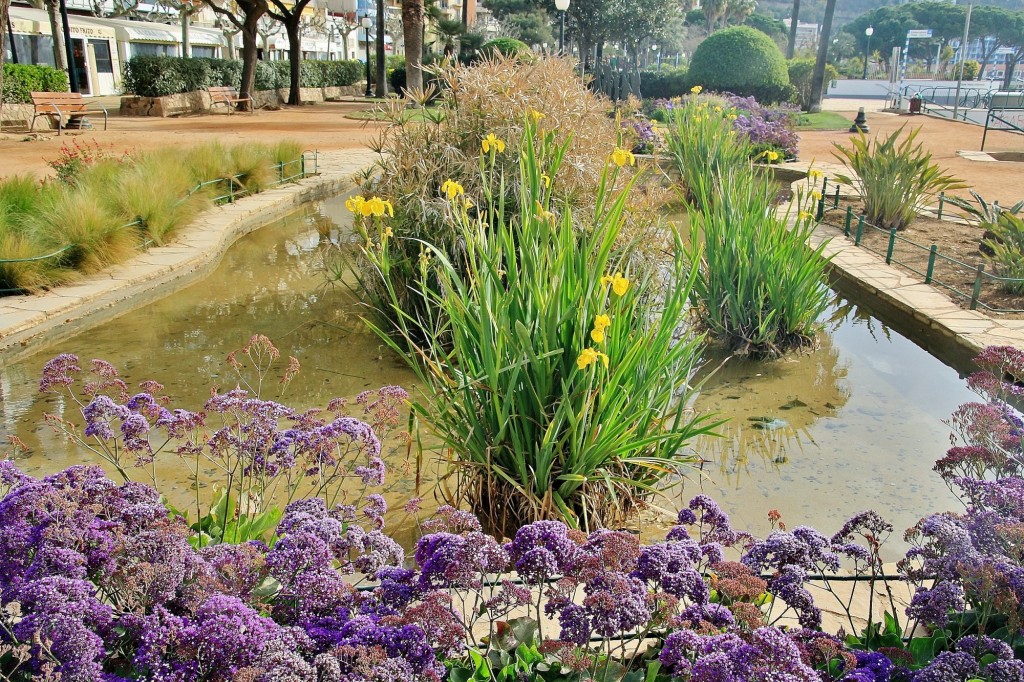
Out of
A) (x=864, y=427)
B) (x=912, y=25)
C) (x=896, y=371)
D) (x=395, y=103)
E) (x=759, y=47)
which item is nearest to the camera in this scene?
(x=864, y=427)

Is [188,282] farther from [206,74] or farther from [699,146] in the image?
[206,74]

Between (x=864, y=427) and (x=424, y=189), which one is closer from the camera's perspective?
(x=864, y=427)

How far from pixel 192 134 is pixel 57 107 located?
238cm

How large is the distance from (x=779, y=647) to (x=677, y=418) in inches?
66.6

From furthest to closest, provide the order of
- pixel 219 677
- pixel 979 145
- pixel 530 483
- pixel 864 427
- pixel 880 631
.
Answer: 1. pixel 979 145
2. pixel 864 427
3. pixel 530 483
4. pixel 880 631
5. pixel 219 677

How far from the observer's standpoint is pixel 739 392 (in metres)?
4.62

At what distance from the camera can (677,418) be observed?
10.3 feet

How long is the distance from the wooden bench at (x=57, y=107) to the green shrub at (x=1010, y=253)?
50.3ft

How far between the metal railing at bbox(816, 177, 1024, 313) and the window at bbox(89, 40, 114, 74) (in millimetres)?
31052

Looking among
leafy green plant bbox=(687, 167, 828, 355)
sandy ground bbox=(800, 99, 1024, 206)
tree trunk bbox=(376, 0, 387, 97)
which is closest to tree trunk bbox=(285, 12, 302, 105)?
tree trunk bbox=(376, 0, 387, 97)

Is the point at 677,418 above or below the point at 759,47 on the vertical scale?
below

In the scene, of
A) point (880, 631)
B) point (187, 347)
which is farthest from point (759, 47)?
point (880, 631)

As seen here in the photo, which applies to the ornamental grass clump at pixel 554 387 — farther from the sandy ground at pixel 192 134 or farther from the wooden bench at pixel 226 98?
the wooden bench at pixel 226 98

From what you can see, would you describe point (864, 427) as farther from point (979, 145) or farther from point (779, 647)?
point (979, 145)
